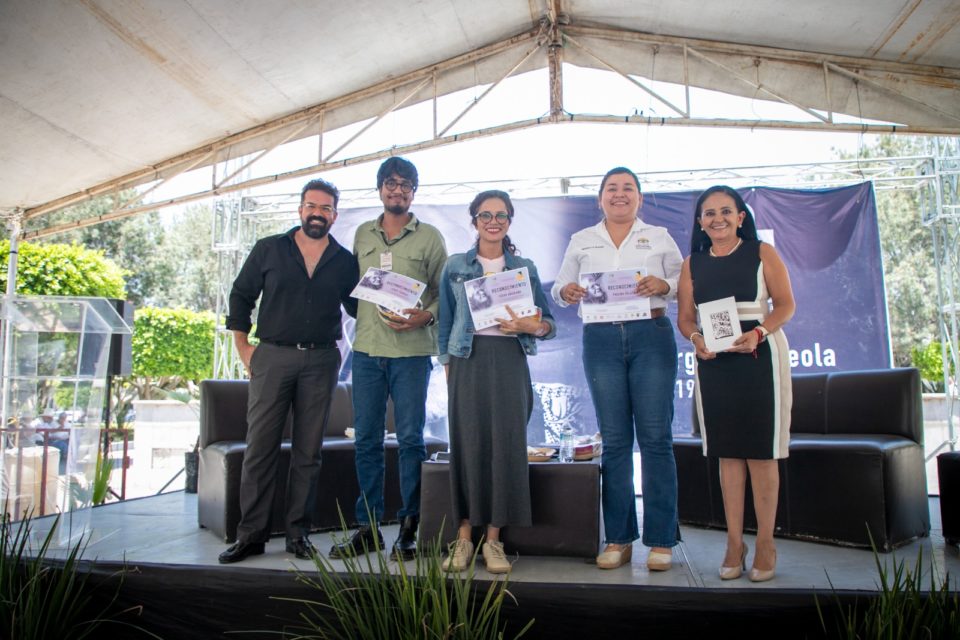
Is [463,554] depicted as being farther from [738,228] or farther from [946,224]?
[946,224]

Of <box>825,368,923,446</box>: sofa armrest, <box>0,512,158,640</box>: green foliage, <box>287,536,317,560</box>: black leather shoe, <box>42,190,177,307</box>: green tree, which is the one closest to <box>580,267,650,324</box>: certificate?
<box>287,536,317,560</box>: black leather shoe

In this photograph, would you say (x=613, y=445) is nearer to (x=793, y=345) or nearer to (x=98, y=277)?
(x=793, y=345)

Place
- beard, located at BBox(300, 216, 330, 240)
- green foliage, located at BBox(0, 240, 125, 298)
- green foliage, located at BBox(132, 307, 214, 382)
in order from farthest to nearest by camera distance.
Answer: green foliage, located at BBox(132, 307, 214, 382) → green foliage, located at BBox(0, 240, 125, 298) → beard, located at BBox(300, 216, 330, 240)

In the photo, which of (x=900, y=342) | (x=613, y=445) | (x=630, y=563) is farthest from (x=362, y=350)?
(x=900, y=342)

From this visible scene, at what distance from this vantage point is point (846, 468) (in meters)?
3.14

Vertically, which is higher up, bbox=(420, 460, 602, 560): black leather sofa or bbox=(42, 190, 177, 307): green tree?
bbox=(42, 190, 177, 307): green tree

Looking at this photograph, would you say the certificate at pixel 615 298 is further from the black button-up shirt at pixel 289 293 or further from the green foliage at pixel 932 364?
the green foliage at pixel 932 364

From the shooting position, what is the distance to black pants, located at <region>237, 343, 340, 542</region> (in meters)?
2.94

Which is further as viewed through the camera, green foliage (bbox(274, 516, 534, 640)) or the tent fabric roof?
the tent fabric roof

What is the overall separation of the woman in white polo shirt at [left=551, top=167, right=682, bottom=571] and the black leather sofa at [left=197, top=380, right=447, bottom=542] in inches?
53.3

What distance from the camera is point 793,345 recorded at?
5844 mm

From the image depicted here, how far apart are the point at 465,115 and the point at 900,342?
15962 mm

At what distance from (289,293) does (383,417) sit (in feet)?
2.24

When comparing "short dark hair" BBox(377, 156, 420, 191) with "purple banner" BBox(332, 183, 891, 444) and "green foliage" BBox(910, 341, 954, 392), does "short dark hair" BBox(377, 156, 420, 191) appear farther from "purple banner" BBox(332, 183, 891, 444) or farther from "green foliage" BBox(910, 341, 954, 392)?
"green foliage" BBox(910, 341, 954, 392)
